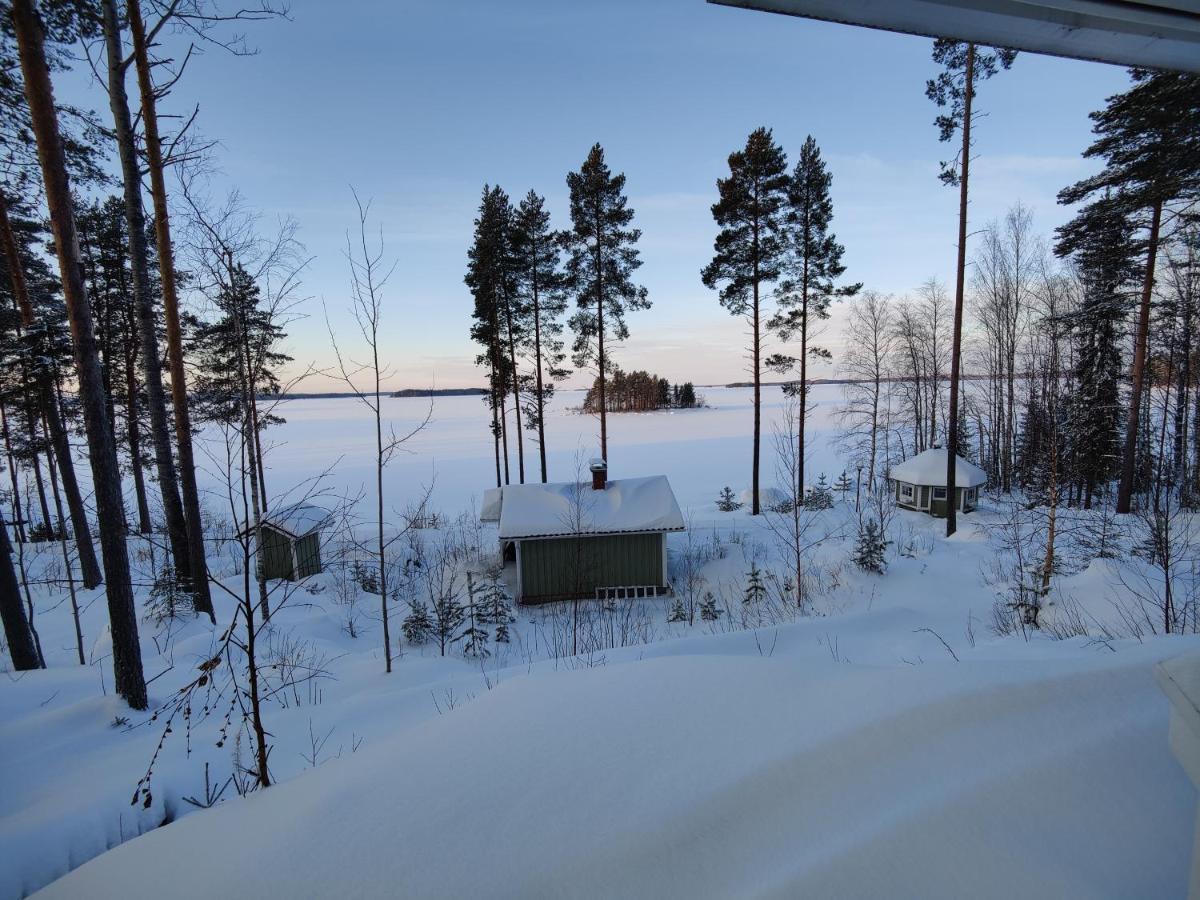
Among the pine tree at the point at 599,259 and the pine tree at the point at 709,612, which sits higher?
the pine tree at the point at 599,259

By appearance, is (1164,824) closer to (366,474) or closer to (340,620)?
(340,620)

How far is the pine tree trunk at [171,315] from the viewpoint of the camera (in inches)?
253

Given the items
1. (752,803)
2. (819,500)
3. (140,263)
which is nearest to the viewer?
(752,803)

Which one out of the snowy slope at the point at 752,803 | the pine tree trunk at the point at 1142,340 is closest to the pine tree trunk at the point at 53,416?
the snowy slope at the point at 752,803

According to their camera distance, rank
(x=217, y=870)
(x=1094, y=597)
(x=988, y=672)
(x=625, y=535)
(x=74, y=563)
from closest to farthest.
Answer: (x=217, y=870), (x=988, y=672), (x=1094, y=597), (x=625, y=535), (x=74, y=563)

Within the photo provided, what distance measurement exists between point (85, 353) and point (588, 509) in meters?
9.28

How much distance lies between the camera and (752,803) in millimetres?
1639

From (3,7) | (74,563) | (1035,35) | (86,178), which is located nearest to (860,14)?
(1035,35)

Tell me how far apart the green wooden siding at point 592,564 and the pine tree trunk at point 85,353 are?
781cm

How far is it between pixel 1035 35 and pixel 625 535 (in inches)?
440

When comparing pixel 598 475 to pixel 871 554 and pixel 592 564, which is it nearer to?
pixel 592 564

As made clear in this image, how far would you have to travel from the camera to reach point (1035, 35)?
A: 3.74 ft

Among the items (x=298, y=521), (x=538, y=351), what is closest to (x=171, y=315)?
(x=298, y=521)

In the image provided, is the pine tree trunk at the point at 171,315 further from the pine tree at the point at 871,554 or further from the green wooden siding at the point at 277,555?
the pine tree at the point at 871,554
